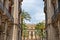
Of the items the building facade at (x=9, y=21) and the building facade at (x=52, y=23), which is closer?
the building facade at (x=9, y=21)

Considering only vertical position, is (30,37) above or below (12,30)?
below

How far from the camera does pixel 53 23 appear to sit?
1178 inches

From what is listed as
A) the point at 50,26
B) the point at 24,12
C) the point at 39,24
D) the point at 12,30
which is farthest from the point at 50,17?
the point at 39,24

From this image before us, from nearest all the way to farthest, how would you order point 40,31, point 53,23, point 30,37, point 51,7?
point 53,23 → point 51,7 → point 40,31 → point 30,37

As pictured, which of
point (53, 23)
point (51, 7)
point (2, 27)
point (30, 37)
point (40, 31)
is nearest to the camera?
point (2, 27)

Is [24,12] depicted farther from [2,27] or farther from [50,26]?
[2,27]

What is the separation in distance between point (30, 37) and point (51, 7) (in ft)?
124

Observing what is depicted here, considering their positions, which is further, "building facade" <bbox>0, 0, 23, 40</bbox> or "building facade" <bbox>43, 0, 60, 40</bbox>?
"building facade" <bbox>43, 0, 60, 40</bbox>

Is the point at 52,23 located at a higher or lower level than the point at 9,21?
lower

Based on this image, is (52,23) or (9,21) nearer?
(9,21)

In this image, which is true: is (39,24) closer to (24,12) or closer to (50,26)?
(24,12)

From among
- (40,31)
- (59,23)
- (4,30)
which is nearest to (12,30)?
(4,30)

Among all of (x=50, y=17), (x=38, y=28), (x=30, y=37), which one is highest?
(x=50, y=17)

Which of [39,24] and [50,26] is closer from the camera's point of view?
[50,26]
